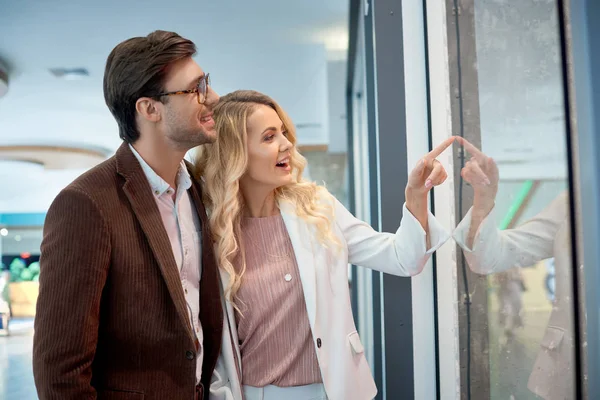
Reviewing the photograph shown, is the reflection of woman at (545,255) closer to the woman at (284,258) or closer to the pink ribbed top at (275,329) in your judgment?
Answer: the woman at (284,258)

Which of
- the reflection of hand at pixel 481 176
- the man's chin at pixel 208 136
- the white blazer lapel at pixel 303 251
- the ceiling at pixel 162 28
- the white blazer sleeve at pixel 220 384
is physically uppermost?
the ceiling at pixel 162 28

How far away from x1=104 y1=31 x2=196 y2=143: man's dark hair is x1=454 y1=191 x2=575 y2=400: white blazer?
107 centimetres

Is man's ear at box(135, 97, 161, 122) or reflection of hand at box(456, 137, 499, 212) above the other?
man's ear at box(135, 97, 161, 122)

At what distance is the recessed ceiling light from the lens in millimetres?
6284

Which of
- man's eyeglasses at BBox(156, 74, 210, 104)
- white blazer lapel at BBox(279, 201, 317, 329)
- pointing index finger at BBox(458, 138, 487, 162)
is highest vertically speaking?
man's eyeglasses at BBox(156, 74, 210, 104)

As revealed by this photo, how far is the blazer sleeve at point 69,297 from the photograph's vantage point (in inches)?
51.5

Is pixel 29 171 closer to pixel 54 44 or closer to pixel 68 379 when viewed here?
pixel 54 44

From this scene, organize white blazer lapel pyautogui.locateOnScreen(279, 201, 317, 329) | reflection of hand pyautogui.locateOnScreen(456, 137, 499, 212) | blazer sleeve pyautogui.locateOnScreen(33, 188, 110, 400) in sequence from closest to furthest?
reflection of hand pyautogui.locateOnScreen(456, 137, 499, 212), blazer sleeve pyautogui.locateOnScreen(33, 188, 110, 400), white blazer lapel pyautogui.locateOnScreen(279, 201, 317, 329)

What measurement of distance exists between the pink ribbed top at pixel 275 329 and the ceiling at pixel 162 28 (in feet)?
10.7

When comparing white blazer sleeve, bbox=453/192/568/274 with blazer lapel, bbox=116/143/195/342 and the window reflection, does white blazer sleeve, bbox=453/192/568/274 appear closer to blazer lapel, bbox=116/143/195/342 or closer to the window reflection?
the window reflection

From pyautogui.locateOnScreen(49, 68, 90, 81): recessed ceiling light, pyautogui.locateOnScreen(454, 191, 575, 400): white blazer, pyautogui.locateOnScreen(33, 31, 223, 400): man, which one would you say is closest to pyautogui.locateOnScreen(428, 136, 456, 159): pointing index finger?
pyautogui.locateOnScreen(454, 191, 575, 400): white blazer

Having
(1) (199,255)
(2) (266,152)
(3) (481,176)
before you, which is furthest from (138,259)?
(3) (481,176)

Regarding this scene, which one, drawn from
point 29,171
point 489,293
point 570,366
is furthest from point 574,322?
point 29,171

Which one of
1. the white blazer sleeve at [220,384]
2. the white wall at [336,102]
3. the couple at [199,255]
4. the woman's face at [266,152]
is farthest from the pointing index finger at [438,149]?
the white wall at [336,102]
